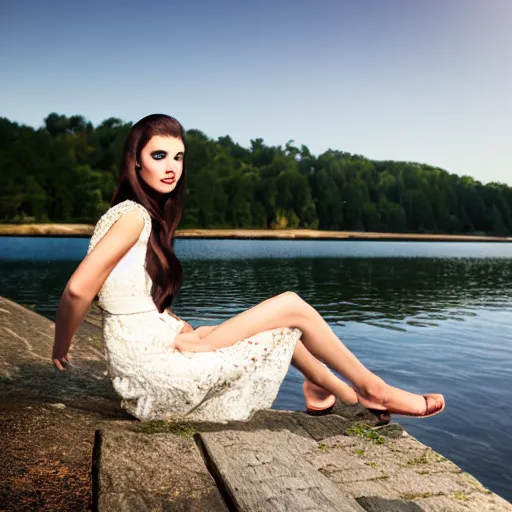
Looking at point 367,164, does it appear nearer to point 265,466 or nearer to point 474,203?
point 474,203

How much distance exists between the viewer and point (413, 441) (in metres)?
3.96

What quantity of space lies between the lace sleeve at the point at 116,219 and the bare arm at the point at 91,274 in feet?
0.13

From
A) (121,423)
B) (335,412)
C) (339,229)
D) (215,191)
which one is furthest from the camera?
(339,229)

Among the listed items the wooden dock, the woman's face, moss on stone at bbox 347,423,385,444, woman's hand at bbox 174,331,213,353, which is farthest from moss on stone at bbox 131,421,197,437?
the woman's face

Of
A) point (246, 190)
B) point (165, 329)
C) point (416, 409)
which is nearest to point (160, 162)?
point (165, 329)

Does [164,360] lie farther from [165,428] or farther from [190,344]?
[165,428]

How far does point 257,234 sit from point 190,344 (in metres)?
78.8

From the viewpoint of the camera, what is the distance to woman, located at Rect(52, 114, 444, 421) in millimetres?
3383

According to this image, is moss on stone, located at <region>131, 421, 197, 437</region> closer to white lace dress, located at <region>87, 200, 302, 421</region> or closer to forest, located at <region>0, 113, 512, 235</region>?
white lace dress, located at <region>87, 200, 302, 421</region>

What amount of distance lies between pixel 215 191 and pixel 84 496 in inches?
3228

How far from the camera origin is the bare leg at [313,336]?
3.60 m

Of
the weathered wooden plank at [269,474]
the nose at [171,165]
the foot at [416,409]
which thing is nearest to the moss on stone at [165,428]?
the weathered wooden plank at [269,474]

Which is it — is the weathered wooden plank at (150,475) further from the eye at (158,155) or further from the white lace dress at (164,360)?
the eye at (158,155)

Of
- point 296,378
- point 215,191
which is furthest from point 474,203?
point 296,378
